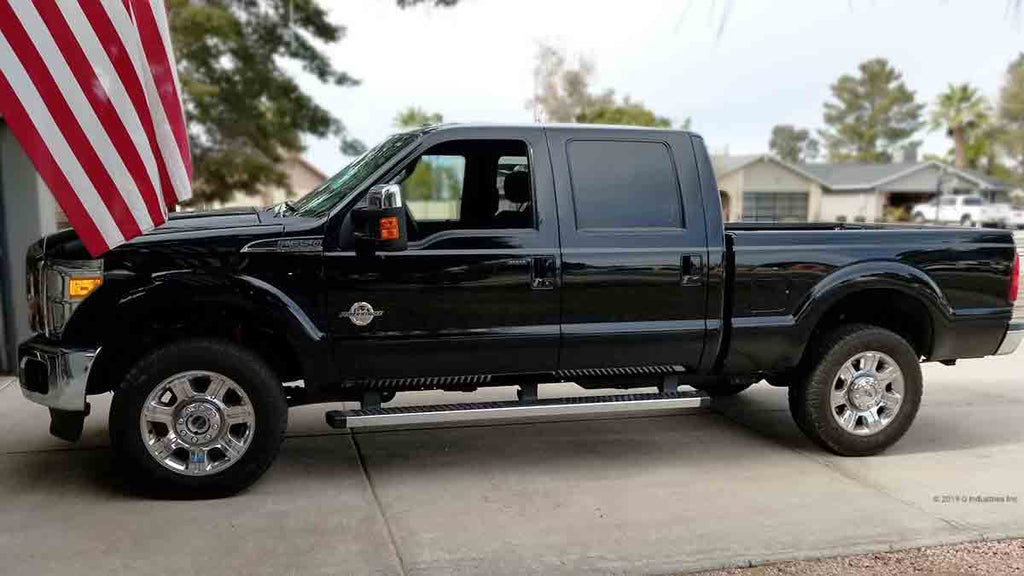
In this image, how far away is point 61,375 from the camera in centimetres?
449

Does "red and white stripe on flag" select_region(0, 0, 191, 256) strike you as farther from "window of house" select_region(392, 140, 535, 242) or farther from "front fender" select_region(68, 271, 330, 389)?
"window of house" select_region(392, 140, 535, 242)

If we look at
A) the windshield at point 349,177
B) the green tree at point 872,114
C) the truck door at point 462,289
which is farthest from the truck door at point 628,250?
the green tree at point 872,114

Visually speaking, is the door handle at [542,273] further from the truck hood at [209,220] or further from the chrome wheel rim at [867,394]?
the chrome wheel rim at [867,394]

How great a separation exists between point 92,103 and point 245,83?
20.6 m

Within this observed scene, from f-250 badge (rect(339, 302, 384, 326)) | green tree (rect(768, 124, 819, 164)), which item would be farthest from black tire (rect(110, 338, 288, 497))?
green tree (rect(768, 124, 819, 164))

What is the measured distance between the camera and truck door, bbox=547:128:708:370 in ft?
16.7

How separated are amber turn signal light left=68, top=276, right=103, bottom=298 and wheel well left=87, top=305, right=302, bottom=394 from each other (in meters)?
0.24

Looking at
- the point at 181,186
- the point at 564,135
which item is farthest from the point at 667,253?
the point at 181,186

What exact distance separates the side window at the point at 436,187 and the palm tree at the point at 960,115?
256 feet

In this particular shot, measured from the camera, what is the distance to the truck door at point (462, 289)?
4.81 meters

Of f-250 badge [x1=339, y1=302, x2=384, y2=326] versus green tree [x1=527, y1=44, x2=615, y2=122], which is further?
green tree [x1=527, y1=44, x2=615, y2=122]

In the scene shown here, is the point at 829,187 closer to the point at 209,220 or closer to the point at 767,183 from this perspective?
the point at 767,183

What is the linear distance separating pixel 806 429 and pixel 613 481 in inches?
54.1

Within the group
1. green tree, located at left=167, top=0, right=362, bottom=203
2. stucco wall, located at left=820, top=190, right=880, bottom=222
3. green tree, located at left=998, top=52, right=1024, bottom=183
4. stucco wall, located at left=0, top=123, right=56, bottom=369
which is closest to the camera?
stucco wall, located at left=0, top=123, right=56, bottom=369
